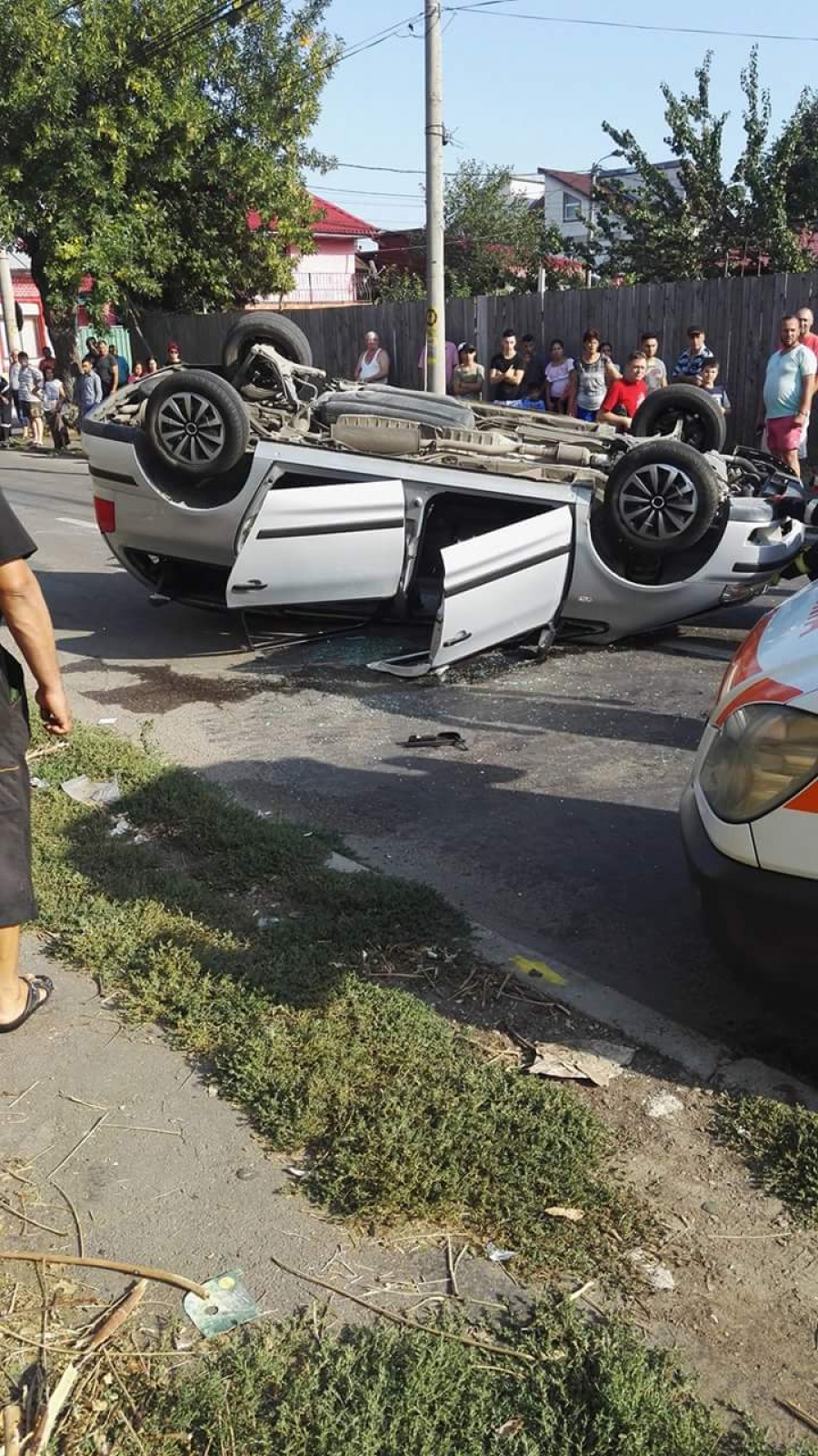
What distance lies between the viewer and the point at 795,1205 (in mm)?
2686

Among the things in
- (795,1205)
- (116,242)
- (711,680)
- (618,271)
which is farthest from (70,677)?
(618,271)

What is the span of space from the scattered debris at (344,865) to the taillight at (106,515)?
3792mm

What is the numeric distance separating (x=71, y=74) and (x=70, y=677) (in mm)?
16425

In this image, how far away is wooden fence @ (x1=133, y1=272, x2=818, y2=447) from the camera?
534 inches

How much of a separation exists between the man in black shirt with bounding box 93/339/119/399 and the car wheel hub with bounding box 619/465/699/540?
596 inches

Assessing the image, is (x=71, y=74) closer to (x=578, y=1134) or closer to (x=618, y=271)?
(x=618, y=271)

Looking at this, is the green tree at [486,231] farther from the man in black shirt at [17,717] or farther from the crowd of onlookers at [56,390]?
the man in black shirt at [17,717]

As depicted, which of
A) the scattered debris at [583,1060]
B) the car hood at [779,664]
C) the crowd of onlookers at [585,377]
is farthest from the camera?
the crowd of onlookers at [585,377]

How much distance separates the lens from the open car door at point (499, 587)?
6.29m

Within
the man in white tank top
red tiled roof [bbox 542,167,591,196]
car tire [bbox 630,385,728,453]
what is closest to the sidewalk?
car tire [bbox 630,385,728,453]

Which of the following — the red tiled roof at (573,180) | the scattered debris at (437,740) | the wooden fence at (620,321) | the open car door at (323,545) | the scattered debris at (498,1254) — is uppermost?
the red tiled roof at (573,180)

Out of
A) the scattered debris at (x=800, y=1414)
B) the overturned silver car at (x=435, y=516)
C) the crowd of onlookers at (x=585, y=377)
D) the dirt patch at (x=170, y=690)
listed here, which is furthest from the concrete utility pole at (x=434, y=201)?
the scattered debris at (x=800, y=1414)

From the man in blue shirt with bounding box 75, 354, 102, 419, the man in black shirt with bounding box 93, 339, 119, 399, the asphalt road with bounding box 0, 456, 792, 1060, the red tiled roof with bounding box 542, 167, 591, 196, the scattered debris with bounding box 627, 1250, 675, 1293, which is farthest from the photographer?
the red tiled roof with bounding box 542, 167, 591, 196

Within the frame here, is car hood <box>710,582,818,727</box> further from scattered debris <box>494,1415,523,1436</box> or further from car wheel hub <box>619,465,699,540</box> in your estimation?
car wheel hub <box>619,465,699,540</box>
